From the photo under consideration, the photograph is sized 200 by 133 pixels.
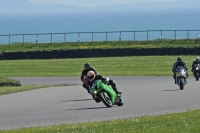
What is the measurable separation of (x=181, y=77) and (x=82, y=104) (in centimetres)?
676

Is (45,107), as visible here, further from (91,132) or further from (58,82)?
(58,82)

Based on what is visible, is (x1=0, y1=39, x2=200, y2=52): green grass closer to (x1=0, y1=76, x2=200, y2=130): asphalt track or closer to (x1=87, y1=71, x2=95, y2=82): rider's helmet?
(x1=0, y1=76, x2=200, y2=130): asphalt track

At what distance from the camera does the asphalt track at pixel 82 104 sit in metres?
20.9

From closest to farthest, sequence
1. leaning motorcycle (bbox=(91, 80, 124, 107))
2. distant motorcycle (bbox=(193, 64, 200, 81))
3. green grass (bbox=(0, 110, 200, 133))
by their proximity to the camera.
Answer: green grass (bbox=(0, 110, 200, 133))
leaning motorcycle (bbox=(91, 80, 124, 107))
distant motorcycle (bbox=(193, 64, 200, 81))

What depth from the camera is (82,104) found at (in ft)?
82.1

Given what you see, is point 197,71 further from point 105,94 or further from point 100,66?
point 100,66

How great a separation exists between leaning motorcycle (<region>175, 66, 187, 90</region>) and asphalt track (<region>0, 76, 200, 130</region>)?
1.04ft

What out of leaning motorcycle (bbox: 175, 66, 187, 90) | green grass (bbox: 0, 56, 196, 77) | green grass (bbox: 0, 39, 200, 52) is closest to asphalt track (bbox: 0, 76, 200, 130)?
leaning motorcycle (bbox: 175, 66, 187, 90)

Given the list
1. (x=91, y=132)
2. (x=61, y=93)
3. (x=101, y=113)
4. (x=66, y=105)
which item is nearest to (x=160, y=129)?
(x=91, y=132)

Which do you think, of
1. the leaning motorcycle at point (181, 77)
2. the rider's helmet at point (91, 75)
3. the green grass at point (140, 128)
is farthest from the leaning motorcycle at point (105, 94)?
the leaning motorcycle at point (181, 77)

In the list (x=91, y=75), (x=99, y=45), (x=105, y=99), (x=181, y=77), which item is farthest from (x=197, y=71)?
(x=99, y=45)

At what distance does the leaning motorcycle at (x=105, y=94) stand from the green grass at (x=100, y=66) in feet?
58.4

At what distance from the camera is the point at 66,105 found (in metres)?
24.8

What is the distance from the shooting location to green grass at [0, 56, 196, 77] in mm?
43812
